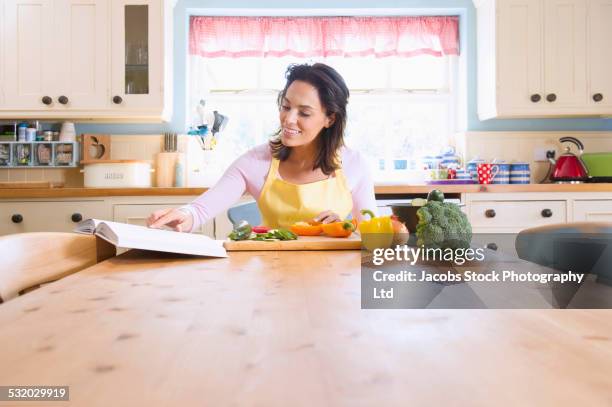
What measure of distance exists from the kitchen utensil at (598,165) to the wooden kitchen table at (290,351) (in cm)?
345

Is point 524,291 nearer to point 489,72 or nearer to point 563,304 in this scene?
point 563,304

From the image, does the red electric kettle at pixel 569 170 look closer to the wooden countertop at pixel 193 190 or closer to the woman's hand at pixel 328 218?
the wooden countertop at pixel 193 190

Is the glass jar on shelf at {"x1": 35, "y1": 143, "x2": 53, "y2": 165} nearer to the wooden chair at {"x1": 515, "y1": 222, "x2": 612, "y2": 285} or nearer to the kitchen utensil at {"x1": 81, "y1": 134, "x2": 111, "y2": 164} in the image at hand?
the kitchen utensil at {"x1": 81, "y1": 134, "x2": 111, "y2": 164}

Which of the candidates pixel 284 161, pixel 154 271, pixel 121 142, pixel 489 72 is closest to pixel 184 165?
pixel 121 142

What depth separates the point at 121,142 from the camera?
3.75 meters

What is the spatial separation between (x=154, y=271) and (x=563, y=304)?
64 centimetres

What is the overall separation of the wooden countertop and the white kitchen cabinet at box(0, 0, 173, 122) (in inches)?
24.9

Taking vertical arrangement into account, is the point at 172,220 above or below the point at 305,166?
below

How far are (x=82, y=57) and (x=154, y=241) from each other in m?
2.84

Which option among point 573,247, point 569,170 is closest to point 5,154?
point 573,247

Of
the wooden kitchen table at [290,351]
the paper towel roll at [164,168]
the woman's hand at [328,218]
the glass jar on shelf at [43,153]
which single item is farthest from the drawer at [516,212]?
the glass jar on shelf at [43,153]

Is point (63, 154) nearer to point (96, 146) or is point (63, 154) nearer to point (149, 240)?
point (96, 146)

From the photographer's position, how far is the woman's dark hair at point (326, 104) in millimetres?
2025

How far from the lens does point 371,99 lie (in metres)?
4.04
